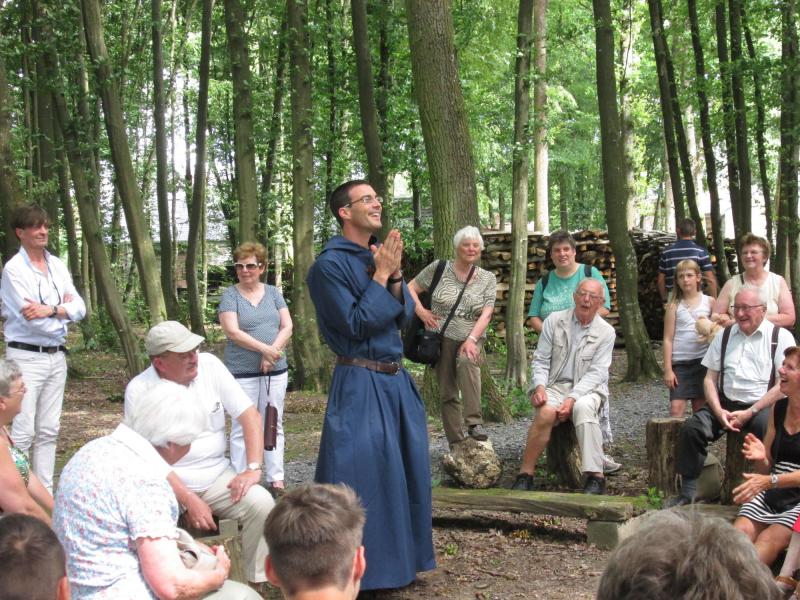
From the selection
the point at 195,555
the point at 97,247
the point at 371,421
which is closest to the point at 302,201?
the point at 97,247

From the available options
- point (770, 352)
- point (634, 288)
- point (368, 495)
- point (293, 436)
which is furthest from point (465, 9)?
point (368, 495)

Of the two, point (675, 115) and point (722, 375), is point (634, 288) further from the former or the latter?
point (722, 375)

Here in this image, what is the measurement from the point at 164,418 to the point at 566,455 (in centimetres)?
411

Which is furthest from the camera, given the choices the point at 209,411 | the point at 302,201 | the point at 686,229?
the point at 302,201

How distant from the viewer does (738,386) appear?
6.10 m

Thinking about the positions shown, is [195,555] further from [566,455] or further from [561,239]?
[561,239]

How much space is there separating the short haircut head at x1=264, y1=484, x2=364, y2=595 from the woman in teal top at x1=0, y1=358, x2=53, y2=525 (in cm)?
136

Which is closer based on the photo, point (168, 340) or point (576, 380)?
point (168, 340)

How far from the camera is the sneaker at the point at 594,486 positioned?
251 inches

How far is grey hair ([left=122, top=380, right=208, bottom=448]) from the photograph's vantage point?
3471 mm

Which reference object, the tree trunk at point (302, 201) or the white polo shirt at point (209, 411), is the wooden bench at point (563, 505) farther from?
the tree trunk at point (302, 201)

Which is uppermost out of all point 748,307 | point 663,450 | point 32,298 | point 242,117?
point 242,117

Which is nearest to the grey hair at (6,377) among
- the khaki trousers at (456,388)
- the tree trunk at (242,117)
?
the khaki trousers at (456,388)

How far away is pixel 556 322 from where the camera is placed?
6934 mm
